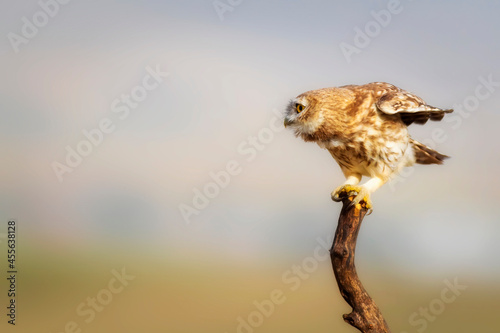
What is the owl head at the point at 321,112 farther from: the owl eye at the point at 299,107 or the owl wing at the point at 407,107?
the owl wing at the point at 407,107

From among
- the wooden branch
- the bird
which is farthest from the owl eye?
the wooden branch

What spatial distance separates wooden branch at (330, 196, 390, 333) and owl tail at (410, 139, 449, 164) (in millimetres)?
1018

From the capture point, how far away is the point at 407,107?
3490 mm

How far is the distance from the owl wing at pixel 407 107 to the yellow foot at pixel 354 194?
0.56 m

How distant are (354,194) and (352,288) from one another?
65cm

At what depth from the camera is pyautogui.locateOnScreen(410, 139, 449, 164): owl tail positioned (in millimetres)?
3881

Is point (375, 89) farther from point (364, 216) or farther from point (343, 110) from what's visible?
point (364, 216)

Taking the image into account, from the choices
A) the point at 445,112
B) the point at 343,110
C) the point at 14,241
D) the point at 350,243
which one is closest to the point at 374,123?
the point at 343,110

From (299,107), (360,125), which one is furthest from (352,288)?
(299,107)

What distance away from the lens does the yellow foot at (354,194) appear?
134 inches

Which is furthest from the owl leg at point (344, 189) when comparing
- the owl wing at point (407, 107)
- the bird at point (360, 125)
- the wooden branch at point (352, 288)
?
the owl wing at point (407, 107)

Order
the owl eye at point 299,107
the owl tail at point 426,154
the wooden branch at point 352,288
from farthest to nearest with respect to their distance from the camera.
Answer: the owl tail at point 426,154
the owl eye at point 299,107
the wooden branch at point 352,288

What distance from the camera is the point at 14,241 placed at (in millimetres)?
4465

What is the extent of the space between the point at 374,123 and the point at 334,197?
580mm
